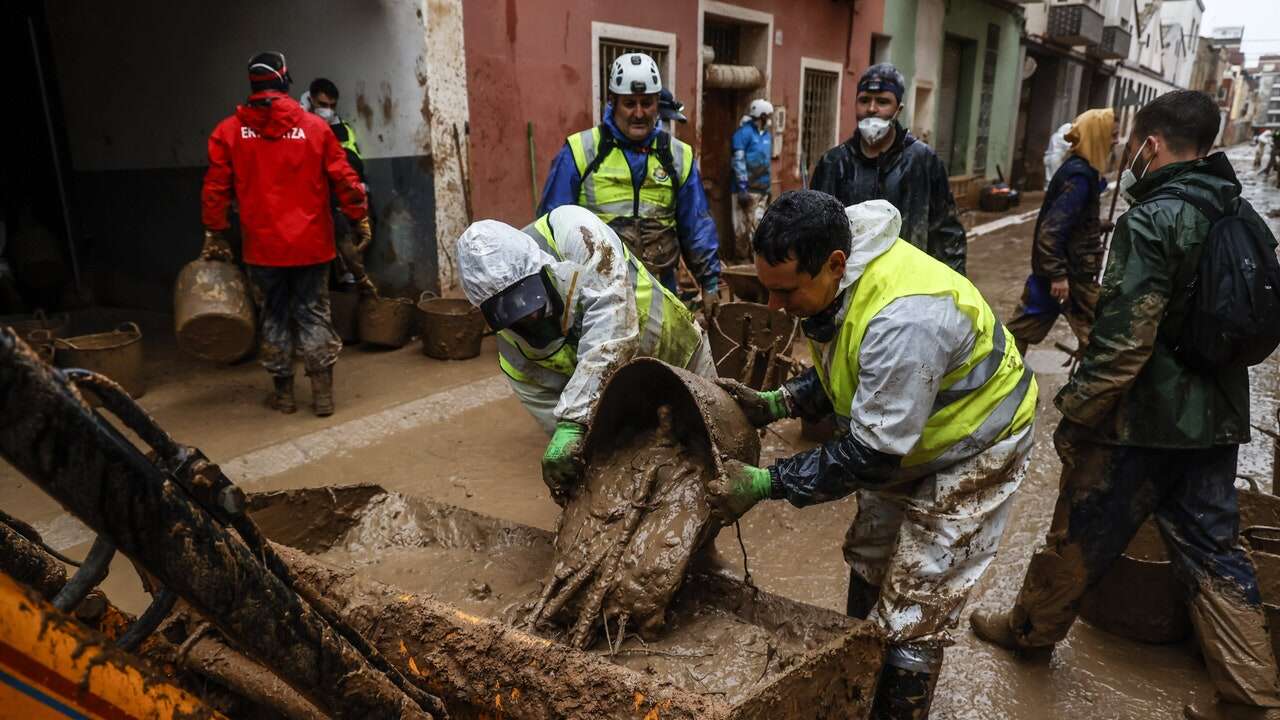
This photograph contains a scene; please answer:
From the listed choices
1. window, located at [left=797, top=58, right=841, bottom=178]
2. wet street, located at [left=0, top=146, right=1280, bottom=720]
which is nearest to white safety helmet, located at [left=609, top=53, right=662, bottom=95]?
wet street, located at [left=0, top=146, right=1280, bottom=720]

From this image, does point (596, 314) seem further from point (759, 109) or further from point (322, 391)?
point (759, 109)

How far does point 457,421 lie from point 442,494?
1.01m

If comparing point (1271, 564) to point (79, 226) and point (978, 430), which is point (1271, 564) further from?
point (79, 226)

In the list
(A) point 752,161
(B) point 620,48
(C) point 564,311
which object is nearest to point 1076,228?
(C) point 564,311

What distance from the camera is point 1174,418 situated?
232cm

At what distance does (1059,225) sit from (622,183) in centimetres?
248

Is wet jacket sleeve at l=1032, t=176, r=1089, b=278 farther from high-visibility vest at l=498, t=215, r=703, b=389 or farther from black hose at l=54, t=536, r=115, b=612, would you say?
black hose at l=54, t=536, r=115, b=612

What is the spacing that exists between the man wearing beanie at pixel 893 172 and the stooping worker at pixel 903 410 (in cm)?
210

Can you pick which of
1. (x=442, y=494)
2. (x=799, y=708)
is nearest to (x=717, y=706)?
(x=799, y=708)

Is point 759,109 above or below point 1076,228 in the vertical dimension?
above

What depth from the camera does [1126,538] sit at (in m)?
2.52

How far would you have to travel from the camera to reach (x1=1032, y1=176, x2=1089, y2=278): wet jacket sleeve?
14.8 ft

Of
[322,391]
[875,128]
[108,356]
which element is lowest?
[322,391]

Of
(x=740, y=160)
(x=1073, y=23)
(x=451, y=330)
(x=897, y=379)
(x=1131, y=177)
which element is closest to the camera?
(x=897, y=379)
